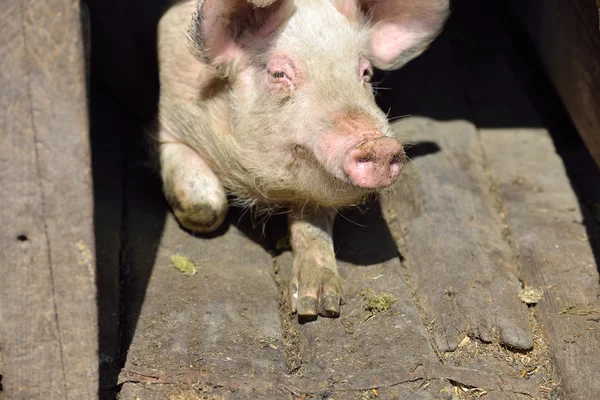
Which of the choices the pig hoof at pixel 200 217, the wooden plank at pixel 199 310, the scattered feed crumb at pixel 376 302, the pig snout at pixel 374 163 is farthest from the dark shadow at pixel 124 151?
the pig snout at pixel 374 163

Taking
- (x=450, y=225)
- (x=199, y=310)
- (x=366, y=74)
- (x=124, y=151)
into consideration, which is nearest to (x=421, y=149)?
(x=450, y=225)

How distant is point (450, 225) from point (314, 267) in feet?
2.58

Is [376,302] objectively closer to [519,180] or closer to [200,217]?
[200,217]

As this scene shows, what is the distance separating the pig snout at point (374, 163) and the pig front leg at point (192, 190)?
0.95 metres

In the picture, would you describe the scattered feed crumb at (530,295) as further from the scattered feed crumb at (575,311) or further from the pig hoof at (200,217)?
the pig hoof at (200,217)

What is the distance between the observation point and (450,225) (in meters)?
3.97

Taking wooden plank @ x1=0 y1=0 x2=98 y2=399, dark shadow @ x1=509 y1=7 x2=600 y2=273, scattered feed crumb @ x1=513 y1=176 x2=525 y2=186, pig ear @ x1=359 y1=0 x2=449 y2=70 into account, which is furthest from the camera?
scattered feed crumb @ x1=513 y1=176 x2=525 y2=186

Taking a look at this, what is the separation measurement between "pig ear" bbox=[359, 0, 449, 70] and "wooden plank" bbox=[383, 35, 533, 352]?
0.66 metres

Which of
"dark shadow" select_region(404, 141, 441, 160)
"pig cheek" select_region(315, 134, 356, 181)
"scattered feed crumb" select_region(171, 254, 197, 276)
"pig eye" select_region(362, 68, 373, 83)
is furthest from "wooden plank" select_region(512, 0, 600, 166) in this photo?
"scattered feed crumb" select_region(171, 254, 197, 276)

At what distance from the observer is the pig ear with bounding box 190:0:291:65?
3.44m

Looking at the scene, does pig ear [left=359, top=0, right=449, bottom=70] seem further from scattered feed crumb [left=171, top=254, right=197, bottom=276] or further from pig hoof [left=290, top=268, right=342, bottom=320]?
scattered feed crumb [left=171, top=254, right=197, bottom=276]

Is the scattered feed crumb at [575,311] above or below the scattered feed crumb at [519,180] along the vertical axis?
above

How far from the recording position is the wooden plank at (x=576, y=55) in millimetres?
3643

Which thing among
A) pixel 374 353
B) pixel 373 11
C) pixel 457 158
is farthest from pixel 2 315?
pixel 457 158
